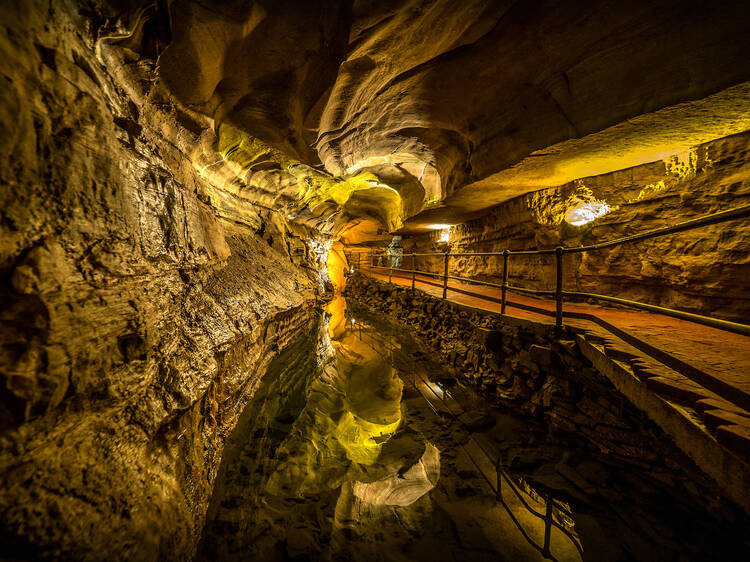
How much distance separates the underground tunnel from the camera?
1.34 metres

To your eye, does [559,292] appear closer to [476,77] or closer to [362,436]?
[362,436]

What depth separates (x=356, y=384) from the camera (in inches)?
196

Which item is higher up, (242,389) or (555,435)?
(242,389)

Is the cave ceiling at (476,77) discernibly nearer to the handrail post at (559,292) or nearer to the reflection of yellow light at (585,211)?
the reflection of yellow light at (585,211)

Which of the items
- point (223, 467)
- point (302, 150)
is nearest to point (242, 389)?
point (223, 467)

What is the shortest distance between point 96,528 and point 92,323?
98cm

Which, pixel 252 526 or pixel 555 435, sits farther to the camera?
pixel 555 435

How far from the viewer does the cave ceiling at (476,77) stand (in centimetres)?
287

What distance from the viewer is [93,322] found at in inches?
59.9

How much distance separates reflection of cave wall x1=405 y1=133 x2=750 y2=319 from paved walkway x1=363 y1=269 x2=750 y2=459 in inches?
30.8

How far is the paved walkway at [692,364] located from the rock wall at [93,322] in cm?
291

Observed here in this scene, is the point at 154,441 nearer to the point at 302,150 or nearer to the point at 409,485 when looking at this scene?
the point at 409,485

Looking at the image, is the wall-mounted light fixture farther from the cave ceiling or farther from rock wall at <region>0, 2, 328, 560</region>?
rock wall at <region>0, 2, 328, 560</region>

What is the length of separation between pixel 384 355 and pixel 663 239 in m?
5.17
